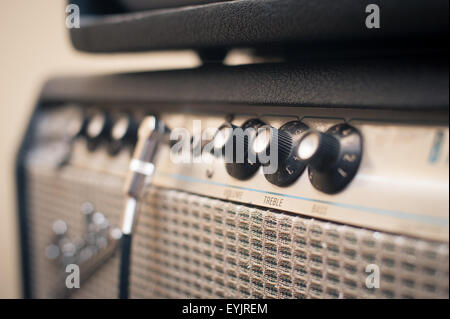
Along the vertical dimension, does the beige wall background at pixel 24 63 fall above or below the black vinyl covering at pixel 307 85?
above

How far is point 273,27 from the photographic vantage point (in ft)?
1.09

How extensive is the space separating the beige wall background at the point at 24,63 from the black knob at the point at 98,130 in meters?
0.42

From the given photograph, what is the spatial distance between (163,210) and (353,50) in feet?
0.84

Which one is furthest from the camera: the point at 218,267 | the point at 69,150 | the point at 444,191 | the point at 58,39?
the point at 58,39

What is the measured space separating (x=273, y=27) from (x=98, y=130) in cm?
28

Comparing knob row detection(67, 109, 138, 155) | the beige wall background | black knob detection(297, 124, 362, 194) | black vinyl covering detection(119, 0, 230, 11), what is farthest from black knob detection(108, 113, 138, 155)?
the beige wall background

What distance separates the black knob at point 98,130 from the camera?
510mm

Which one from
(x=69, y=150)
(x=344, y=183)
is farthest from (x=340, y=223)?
(x=69, y=150)

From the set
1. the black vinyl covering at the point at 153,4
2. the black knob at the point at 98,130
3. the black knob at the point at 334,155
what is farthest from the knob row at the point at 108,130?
the black knob at the point at 334,155

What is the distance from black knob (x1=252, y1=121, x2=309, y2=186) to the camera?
34 cm

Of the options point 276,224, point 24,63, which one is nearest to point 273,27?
point 276,224

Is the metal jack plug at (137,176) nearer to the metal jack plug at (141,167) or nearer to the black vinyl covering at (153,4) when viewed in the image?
the metal jack plug at (141,167)

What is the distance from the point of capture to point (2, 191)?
1.05m

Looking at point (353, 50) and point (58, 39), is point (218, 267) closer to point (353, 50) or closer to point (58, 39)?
point (353, 50)
